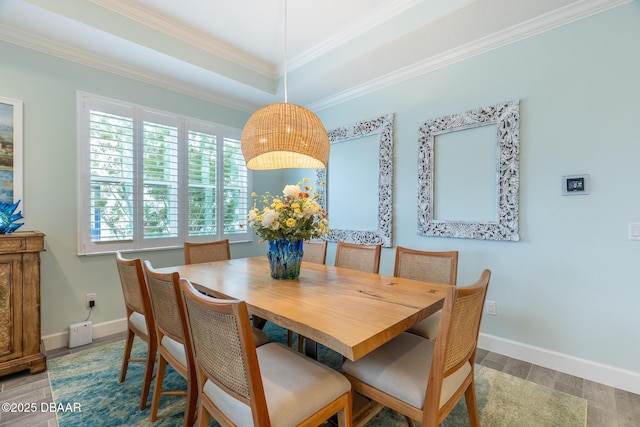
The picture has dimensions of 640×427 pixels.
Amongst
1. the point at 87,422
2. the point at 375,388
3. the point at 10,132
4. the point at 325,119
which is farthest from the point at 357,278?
the point at 10,132

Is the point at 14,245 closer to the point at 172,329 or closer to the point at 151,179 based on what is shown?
the point at 151,179

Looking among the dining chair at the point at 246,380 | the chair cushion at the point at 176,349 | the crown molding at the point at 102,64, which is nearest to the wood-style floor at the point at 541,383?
the chair cushion at the point at 176,349

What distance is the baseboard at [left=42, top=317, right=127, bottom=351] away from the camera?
8.11 ft

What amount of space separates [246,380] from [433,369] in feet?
2.26

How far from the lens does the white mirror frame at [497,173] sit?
2.33 m

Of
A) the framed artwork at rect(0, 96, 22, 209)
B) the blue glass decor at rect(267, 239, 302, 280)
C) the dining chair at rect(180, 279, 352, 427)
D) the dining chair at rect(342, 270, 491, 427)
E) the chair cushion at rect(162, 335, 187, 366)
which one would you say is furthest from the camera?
the framed artwork at rect(0, 96, 22, 209)

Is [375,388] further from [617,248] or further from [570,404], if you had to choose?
[617,248]

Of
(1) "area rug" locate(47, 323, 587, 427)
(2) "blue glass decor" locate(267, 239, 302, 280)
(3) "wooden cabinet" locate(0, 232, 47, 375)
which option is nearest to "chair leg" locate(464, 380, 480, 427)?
(1) "area rug" locate(47, 323, 587, 427)

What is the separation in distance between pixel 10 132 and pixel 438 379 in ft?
11.2

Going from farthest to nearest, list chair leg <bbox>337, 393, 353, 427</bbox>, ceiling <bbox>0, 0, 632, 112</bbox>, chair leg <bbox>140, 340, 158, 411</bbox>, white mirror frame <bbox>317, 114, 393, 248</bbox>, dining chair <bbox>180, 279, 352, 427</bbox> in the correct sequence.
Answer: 1. white mirror frame <bbox>317, 114, 393, 248</bbox>
2. ceiling <bbox>0, 0, 632, 112</bbox>
3. chair leg <bbox>140, 340, 158, 411</bbox>
4. chair leg <bbox>337, 393, 353, 427</bbox>
5. dining chair <bbox>180, 279, 352, 427</bbox>

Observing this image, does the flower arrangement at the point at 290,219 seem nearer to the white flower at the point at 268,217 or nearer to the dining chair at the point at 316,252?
the white flower at the point at 268,217

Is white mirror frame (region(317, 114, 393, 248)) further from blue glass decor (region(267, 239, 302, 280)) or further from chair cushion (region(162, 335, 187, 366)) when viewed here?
chair cushion (region(162, 335, 187, 366))

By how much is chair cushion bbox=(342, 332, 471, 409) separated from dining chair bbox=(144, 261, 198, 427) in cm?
75

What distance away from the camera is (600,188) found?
79.4 inches
